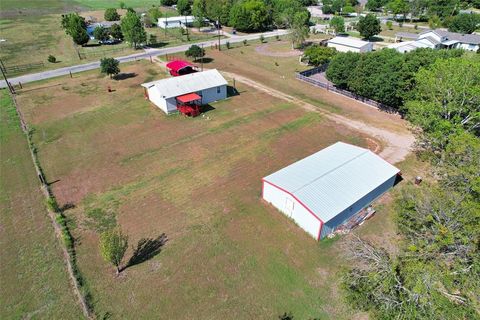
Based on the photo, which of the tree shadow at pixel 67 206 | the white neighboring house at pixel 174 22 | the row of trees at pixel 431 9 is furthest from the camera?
the row of trees at pixel 431 9

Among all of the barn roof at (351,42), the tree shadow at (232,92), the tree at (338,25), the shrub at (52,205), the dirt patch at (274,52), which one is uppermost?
the tree at (338,25)

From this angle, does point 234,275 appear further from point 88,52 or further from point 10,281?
point 88,52

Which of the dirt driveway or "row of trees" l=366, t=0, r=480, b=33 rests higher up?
"row of trees" l=366, t=0, r=480, b=33

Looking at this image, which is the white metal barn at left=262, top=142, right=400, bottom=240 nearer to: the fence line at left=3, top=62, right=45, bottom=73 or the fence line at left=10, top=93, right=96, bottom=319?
the fence line at left=10, top=93, right=96, bottom=319

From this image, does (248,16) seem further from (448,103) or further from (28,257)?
(28,257)

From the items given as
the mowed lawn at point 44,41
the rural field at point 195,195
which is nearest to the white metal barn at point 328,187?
the rural field at point 195,195

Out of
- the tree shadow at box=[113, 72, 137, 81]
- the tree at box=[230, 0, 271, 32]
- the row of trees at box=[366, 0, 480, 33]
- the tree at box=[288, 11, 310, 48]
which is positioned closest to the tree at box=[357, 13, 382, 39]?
the tree at box=[288, 11, 310, 48]

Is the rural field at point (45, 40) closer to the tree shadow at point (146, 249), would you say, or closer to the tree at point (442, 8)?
the tree shadow at point (146, 249)
